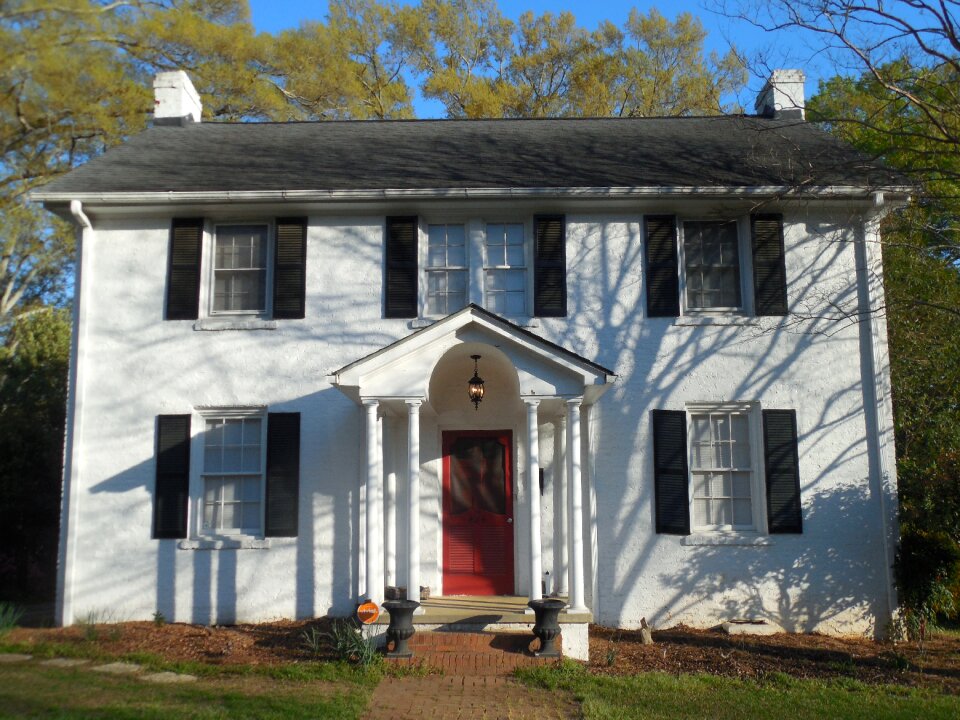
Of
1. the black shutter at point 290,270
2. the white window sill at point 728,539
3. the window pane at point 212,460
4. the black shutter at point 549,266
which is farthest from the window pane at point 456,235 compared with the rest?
the white window sill at point 728,539

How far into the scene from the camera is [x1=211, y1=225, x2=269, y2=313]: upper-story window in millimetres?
10992

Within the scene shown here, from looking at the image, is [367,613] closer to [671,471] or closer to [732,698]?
[732,698]

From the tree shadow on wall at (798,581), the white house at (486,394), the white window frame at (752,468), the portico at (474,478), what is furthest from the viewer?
the white window frame at (752,468)

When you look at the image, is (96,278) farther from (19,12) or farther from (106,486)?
(19,12)

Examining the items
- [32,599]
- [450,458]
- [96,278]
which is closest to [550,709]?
[450,458]

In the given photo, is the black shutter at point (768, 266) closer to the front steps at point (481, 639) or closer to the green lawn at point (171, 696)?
the front steps at point (481, 639)

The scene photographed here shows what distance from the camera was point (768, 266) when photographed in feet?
35.4

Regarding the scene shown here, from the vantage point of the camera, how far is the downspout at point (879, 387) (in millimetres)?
10172

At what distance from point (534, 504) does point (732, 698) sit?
280 centimetres

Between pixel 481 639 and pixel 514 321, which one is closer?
pixel 481 639

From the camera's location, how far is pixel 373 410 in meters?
9.27

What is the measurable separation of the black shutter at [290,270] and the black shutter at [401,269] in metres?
1.11

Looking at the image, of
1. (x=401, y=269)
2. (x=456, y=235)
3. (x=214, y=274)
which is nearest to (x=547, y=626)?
(x=401, y=269)

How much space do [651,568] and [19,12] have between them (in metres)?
17.9
